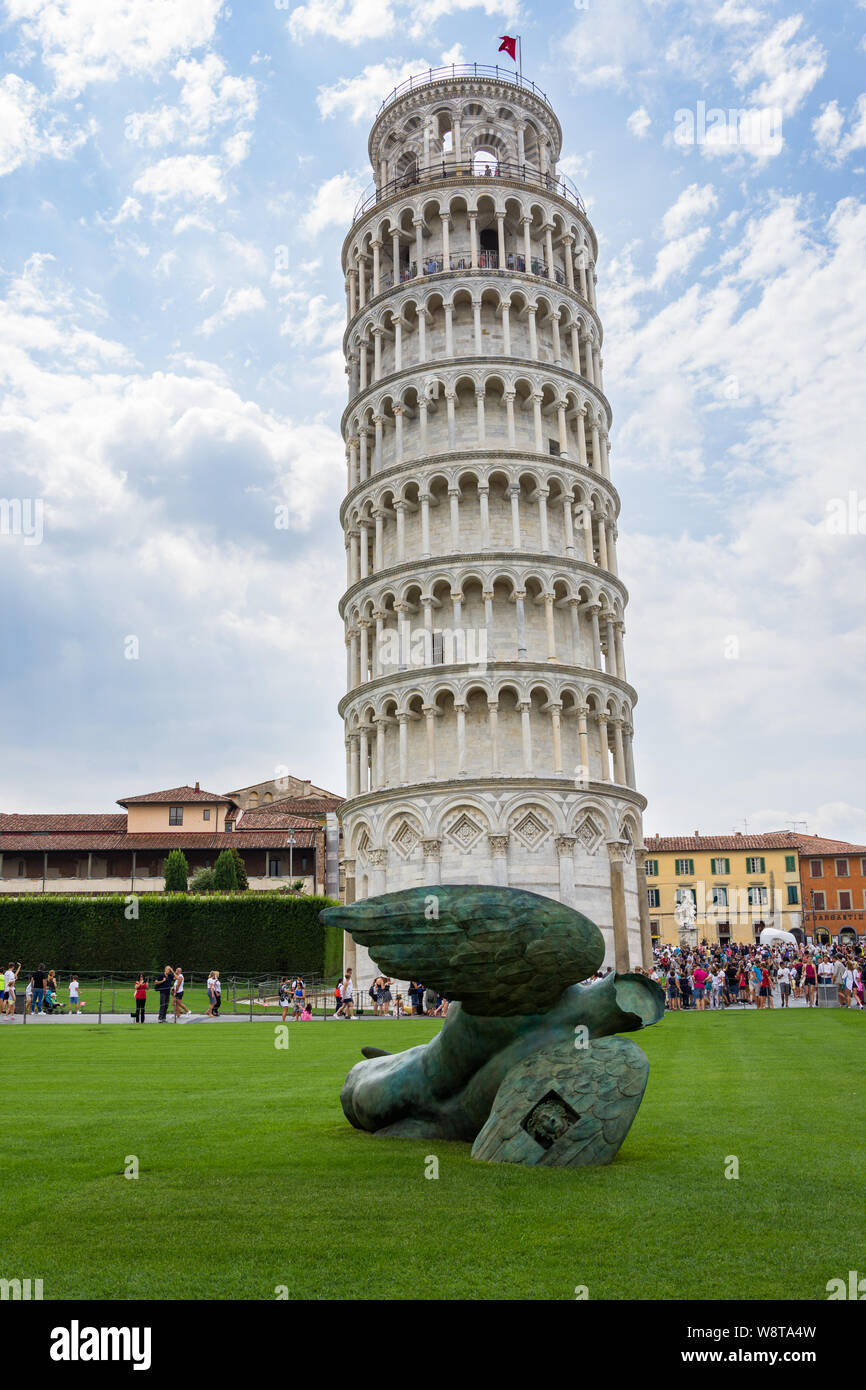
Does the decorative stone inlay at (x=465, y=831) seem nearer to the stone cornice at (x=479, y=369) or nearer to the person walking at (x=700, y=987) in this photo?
the person walking at (x=700, y=987)

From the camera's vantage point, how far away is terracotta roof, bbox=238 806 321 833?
8081 cm

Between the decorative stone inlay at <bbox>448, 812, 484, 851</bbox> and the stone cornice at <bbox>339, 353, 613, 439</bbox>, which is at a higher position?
the stone cornice at <bbox>339, 353, 613, 439</bbox>

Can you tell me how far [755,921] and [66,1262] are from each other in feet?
339

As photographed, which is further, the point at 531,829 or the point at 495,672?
the point at 495,672

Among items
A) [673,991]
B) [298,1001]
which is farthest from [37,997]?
[673,991]

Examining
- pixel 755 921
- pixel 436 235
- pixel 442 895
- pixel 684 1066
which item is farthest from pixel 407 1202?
pixel 755 921

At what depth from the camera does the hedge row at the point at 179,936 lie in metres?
58.6

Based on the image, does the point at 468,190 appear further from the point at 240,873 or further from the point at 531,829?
the point at 240,873

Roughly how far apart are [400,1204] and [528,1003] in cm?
213

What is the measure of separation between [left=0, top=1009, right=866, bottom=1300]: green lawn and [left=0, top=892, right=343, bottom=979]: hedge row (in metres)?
45.7

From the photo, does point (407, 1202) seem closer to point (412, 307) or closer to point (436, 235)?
point (412, 307)

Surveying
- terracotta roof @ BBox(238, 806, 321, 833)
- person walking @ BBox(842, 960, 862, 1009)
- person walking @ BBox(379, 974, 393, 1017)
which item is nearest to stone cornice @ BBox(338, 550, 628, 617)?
person walking @ BBox(379, 974, 393, 1017)

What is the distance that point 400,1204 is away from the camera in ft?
23.6

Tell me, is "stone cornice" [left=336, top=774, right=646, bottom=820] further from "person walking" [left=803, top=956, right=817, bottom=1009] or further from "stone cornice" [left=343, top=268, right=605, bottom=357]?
"stone cornice" [left=343, top=268, right=605, bottom=357]
